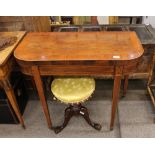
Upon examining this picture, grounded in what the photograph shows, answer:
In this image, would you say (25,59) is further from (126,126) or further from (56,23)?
(56,23)

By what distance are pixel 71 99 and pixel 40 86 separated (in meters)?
0.23

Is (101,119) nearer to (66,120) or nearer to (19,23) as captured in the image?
(66,120)

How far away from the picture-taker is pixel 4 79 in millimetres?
1113

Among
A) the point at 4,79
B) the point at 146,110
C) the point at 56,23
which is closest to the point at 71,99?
the point at 4,79

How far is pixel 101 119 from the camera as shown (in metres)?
1.54

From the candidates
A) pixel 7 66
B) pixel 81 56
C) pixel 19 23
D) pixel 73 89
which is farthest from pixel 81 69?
pixel 19 23

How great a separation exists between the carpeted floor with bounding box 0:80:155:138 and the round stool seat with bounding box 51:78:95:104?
→ 14.6 inches

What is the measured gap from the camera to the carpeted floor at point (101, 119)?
4.66 ft

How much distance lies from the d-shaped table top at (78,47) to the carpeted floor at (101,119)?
0.73 m

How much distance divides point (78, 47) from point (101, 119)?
0.76m

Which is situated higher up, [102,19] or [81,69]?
[81,69]

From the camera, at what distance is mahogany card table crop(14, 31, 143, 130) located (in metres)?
0.97

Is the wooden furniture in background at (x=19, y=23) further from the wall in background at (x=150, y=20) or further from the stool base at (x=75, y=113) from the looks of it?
the wall in background at (x=150, y=20)

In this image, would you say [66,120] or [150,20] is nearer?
[66,120]
